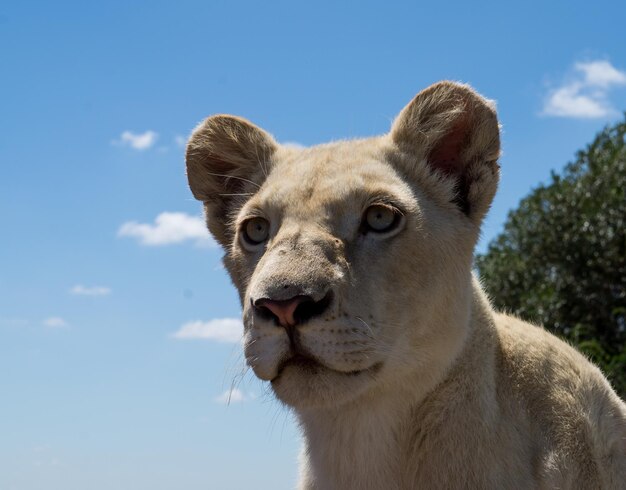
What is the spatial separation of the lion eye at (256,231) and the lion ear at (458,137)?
0.97m

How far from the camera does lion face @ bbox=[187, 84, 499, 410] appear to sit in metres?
4.42

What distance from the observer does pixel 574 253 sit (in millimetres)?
23828

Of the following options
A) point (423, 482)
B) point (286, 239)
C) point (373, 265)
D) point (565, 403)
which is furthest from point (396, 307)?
point (565, 403)

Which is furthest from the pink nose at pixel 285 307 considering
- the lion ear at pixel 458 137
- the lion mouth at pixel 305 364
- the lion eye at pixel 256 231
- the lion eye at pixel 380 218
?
the lion ear at pixel 458 137

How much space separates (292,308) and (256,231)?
1.09 meters

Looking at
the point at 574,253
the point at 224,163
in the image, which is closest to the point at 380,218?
the point at 224,163

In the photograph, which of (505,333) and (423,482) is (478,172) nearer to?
(505,333)

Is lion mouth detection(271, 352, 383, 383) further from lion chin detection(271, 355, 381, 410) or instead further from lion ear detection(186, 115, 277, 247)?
lion ear detection(186, 115, 277, 247)

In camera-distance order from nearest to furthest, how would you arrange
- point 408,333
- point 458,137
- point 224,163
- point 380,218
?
point 408,333 < point 380,218 < point 458,137 < point 224,163

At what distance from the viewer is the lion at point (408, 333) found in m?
4.50

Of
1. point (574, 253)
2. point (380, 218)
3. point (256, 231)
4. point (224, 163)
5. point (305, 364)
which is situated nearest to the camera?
point (305, 364)

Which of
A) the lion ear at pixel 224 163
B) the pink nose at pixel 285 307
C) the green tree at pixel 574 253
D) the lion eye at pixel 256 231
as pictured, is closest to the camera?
the pink nose at pixel 285 307

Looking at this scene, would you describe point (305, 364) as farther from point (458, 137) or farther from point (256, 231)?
point (458, 137)

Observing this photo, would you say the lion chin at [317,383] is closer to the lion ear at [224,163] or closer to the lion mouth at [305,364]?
the lion mouth at [305,364]
